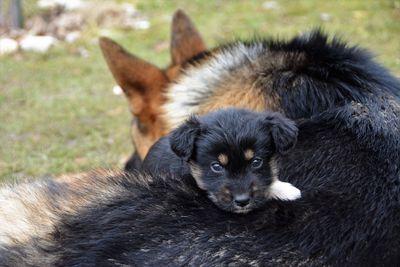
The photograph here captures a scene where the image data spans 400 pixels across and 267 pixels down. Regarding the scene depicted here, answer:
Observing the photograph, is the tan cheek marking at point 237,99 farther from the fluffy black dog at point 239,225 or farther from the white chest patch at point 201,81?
the fluffy black dog at point 239,225

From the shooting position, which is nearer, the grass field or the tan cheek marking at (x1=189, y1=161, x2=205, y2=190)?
the tan cheek marking at (x1=189, y1=161, x2=205, y2=190)

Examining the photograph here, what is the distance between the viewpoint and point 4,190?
3.56 metres

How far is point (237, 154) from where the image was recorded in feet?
10.9

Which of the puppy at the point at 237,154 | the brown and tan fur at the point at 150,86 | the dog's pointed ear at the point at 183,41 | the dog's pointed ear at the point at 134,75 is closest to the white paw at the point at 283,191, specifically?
the puppy at the point at 237,154

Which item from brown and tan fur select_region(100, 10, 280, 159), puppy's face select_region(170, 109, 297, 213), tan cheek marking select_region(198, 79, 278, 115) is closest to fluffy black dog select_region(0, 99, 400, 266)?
puppy's face select_region(170, 109, 297, 213)

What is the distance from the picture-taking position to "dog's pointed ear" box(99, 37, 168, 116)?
16.8 feet

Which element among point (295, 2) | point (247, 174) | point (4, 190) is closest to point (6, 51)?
point (295, 2)

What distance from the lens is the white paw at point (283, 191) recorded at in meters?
3.12

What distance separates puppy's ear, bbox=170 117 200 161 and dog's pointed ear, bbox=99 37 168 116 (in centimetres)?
174

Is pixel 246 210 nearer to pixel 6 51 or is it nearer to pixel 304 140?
pixel 304 140

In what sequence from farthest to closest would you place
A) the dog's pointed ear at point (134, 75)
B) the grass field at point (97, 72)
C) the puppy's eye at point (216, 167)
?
the grass field at point (97, 72)
the dog's pointed ear at point (134, 75)
the puppy's eye at point (216, 167)

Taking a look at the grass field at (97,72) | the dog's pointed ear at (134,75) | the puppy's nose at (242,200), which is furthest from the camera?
the grass field at (97,72)

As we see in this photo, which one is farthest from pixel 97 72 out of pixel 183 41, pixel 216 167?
pixel 216 167

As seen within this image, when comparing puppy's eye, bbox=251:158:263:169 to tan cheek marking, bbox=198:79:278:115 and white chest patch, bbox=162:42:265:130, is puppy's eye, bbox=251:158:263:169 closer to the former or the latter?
tan cheek marking, bbox=198:79:278:115
